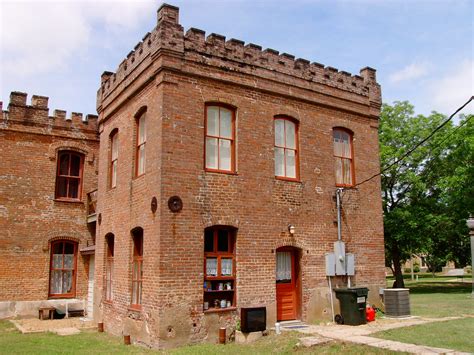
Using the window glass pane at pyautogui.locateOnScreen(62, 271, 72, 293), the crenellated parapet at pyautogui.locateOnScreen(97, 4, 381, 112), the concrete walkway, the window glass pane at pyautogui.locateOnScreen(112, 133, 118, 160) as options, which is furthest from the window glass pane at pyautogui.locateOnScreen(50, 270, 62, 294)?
the concrete walkway

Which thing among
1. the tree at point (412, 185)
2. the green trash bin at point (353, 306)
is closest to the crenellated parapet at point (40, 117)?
the green trash bin at point (353, 306)

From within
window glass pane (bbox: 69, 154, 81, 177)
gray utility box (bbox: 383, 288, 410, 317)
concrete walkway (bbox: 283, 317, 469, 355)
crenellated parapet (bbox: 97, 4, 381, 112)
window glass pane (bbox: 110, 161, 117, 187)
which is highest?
crenellated parapet (bbox: 97, 4, 381, 112)

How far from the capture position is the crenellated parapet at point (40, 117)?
19094 millimetres

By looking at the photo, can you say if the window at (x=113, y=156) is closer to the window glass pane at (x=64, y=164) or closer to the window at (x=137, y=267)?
the window at (x=137, y=267)

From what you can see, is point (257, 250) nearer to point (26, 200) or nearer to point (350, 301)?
point (350, 301)

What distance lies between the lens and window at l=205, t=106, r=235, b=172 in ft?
42.5

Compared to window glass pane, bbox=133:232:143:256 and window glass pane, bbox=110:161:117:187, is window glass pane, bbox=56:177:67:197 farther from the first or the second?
window glass pane, bbox=133:232:143:256

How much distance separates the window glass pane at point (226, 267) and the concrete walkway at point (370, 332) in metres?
2.37

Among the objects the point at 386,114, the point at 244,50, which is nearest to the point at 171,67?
the point at 244,50

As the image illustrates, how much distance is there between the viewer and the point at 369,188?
1625 centimetres

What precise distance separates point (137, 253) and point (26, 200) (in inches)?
313

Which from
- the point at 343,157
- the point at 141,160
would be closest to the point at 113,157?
the point at 141,160

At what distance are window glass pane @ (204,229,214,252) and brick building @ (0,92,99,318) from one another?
794cm

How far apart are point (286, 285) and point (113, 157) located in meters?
7.09
